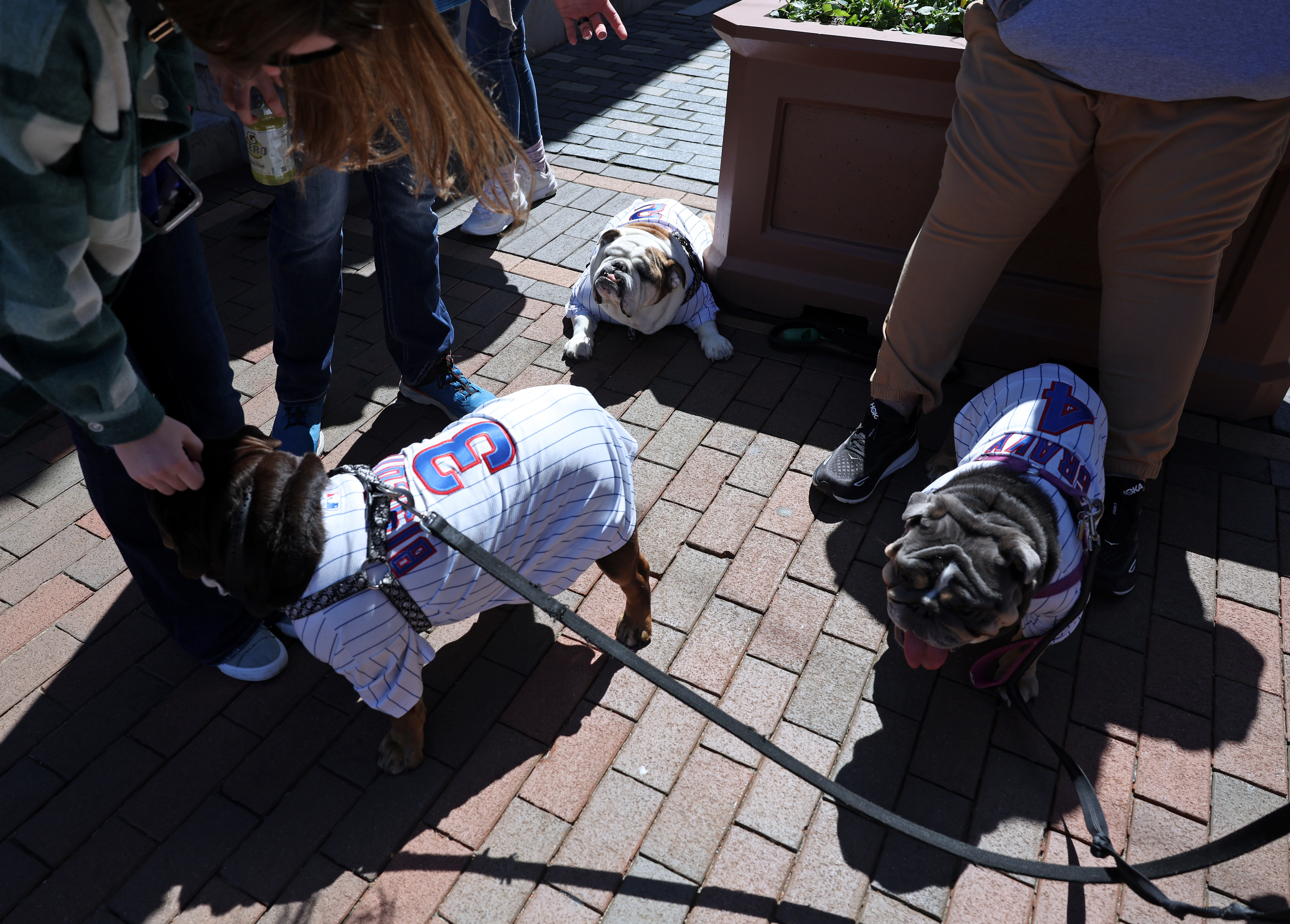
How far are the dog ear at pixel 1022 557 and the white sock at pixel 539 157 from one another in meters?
4.13

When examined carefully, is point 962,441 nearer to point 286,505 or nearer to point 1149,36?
point 1149,36

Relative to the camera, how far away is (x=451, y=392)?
3.70 meters

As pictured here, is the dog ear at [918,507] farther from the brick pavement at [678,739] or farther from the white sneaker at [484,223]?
the white sneaker at [484,223]

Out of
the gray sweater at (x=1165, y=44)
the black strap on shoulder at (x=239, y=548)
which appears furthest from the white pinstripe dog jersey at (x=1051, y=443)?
the black strap on shoulder at (x=239, y=548)

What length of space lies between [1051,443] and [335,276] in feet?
8.98

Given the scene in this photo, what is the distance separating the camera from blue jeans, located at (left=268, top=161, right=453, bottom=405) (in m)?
3.04

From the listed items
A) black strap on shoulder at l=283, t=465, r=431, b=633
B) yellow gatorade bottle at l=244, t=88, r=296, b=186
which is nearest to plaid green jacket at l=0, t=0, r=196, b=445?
black strap on shoulder at l=283, t=465, r=431, b=633

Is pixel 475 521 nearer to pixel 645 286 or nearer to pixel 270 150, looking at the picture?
pixel 270 150

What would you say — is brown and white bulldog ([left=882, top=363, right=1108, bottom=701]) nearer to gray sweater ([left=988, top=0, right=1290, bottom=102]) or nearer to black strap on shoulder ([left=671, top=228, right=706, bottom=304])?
gray sweater ([left=988, top=0, right=1290, bottom=102])

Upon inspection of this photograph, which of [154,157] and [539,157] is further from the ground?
[154,157]

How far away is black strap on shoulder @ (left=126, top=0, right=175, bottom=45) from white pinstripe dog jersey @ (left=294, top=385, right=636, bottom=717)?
3.48ft

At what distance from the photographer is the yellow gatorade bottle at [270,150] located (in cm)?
283

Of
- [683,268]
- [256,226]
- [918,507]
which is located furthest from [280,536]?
[256,226]

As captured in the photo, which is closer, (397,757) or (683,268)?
(397,757)
